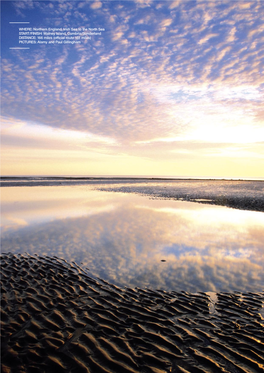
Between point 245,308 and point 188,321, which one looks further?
point 245,308

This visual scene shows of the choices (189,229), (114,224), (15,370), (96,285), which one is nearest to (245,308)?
(96,285)

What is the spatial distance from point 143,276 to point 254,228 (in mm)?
11801

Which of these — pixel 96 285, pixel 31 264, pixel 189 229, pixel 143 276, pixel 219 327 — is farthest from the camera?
pixel 189 229

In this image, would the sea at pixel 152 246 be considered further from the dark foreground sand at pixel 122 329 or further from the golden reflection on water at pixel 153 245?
the dark foreground sand at pixel 122 329

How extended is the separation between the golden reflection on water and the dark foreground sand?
1.01 metres

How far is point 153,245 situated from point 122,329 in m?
7.15

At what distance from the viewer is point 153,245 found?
12828 mm

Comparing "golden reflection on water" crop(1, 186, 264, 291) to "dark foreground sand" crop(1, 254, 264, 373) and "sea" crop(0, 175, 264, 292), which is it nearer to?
"sea" crop(0, 175, 264, 292)

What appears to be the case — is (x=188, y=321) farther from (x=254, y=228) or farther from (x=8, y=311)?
(x=254, y=228)

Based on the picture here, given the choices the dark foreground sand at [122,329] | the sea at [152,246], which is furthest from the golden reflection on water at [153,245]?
the dark foreground sand at [122,329]

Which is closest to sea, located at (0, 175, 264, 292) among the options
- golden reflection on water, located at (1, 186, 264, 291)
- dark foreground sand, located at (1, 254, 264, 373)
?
golden reflection on water, located at (1, 186, 264, 291)

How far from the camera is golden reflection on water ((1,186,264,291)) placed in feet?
29.4

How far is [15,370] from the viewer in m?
4.53

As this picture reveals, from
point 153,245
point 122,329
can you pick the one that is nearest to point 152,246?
point 153,245
